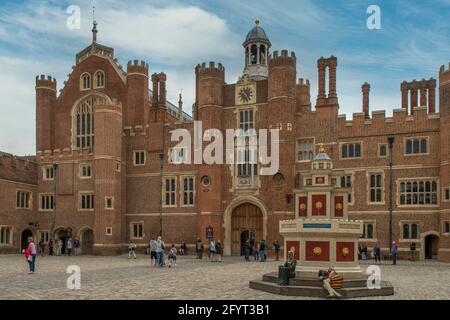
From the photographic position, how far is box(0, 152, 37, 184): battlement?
44.0 metres

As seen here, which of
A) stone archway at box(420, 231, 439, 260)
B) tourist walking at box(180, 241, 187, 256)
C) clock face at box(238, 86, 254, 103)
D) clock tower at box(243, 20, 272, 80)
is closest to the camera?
stone archway at box(420, 231, 439, 260)

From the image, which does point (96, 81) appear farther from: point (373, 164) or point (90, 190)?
point (373, 164)

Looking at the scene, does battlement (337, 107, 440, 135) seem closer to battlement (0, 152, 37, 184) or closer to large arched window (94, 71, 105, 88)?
large arched window (94, 71, 105, 88)

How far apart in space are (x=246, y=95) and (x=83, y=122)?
57.6ft

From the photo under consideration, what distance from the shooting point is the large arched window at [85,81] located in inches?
1997

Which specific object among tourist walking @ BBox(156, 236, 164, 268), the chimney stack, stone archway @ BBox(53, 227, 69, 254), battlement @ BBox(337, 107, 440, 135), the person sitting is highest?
the chimney stack

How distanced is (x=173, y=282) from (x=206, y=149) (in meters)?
22.4

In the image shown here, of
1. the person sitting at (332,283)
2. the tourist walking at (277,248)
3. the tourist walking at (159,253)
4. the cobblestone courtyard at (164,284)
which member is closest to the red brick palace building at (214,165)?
the tourist walking at (277,248)

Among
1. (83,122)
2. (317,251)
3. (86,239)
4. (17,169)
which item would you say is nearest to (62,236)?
(86,239)

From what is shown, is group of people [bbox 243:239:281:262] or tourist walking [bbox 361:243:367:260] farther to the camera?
tourist walking [bbox 361:243:367:260]

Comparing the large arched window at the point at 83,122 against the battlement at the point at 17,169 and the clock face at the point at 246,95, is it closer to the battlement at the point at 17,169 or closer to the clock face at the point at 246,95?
the battlement at the point at 17,169

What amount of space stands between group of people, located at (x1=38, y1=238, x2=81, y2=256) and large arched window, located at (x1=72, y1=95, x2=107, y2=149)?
375 inches

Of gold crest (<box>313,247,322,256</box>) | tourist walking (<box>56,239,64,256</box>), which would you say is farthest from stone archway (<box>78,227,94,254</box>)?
gold crest (<box>313,247,322,256</box>)

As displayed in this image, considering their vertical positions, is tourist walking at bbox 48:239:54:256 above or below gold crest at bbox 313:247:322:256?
below
